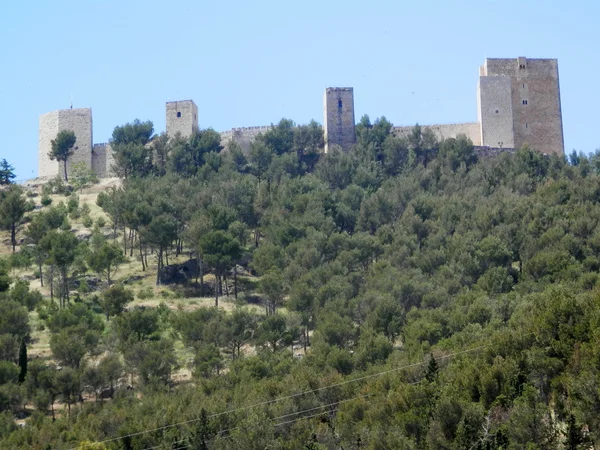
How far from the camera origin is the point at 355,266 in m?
40.8

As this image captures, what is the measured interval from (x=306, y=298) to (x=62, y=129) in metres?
24.8

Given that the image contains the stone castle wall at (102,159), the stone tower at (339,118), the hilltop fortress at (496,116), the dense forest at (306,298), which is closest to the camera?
the dense forest at (306,298)

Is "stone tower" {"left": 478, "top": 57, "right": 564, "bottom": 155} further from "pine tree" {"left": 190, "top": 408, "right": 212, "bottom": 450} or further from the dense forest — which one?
"pine tree" {"left": 190, "top": 408, "right": 212, "bottom": 450}

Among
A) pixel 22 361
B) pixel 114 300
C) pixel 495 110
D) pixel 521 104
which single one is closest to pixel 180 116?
pixel 495 110

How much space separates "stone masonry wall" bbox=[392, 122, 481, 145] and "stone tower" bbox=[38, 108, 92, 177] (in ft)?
49.4

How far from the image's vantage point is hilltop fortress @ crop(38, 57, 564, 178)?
52.6 meters

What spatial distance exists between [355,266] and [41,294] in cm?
1080

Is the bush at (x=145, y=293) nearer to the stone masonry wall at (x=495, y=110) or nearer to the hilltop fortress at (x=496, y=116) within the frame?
the hilltop fortress at (x=496, y=116)

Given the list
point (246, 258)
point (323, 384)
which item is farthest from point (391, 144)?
point (323, 384)

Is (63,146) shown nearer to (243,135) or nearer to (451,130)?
(243,135)

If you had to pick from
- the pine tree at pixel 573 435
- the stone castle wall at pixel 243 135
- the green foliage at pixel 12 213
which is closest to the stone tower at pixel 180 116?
the stone castle wall at pixel 243 135

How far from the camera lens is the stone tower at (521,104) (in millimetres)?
52469

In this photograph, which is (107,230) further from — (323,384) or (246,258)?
(323,384)

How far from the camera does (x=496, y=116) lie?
173ft
